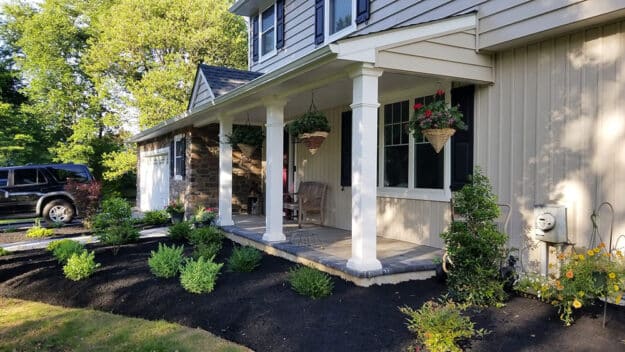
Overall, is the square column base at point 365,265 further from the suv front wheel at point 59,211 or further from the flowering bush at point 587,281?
the suv front wheel at point 59,211

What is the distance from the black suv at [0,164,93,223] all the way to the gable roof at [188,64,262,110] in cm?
359

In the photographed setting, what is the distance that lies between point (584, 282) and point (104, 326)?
3974 mm

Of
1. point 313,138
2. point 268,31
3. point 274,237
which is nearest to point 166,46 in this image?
point 268,31

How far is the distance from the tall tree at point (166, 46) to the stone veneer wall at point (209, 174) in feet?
21.4

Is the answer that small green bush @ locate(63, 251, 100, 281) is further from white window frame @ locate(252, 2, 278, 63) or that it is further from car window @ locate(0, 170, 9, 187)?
car window @ locate(0, 170, 9, 187)

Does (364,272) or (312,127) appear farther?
(312,127)

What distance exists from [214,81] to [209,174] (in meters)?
2.20

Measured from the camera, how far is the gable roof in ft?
30.5

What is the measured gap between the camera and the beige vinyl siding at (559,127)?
374 centimetres

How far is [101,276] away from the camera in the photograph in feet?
17.3

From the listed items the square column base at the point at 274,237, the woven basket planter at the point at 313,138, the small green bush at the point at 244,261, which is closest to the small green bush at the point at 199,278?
the small green bush at the point at 244,261

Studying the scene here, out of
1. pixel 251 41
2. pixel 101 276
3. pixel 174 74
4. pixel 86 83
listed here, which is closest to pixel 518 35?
pixel 101 276

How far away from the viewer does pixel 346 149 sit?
736 centimetres

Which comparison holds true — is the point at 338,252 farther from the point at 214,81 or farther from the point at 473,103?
the point at 214,81
